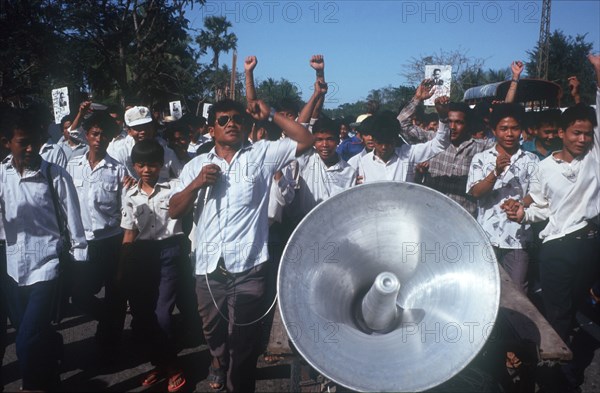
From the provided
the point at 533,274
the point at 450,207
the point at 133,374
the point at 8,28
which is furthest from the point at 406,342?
the point at 8,28

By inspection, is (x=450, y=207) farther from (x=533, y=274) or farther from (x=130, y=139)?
(x=130, y=139)

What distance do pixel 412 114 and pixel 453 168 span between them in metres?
0.81

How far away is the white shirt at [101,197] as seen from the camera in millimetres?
3859

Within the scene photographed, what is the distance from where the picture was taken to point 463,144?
4152 millimetres

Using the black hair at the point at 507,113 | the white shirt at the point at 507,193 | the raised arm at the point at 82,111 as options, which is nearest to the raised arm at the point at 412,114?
the black hair at the point at 507,113

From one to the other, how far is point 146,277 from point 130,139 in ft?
6.45

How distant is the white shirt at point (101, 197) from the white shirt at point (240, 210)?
1325 mm

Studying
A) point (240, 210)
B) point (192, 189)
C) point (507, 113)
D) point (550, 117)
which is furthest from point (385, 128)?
point (550, 117)

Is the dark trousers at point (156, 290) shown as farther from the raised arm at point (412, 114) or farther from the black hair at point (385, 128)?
the raised arm at point (412, 114)

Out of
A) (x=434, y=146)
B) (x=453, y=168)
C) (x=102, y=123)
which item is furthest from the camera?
(x=453, y=168)

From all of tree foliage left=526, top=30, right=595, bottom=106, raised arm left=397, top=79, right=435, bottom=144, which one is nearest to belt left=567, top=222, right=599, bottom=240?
raised arm left=397, top=79, right=435, bottom=144

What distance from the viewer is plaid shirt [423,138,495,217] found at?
4.05 meters

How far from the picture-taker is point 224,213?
2848 millimetres

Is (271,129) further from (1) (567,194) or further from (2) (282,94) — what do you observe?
(2) (282,94)
